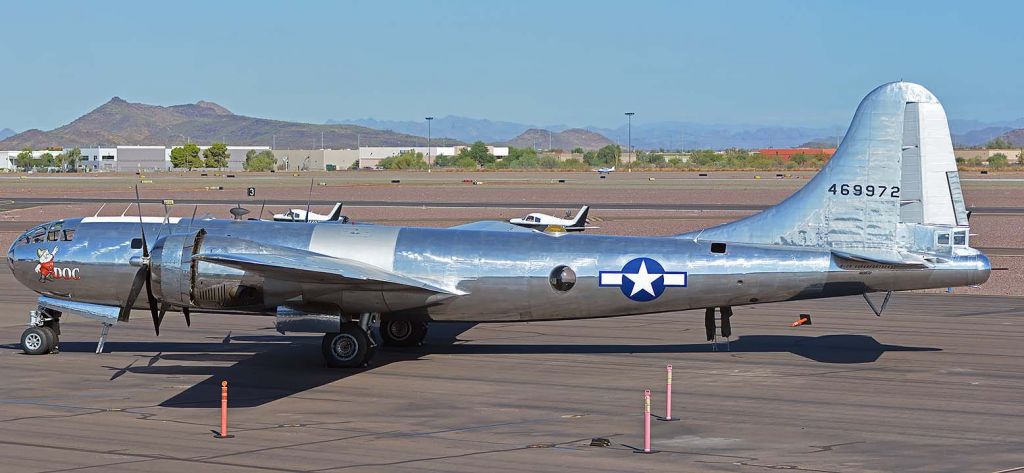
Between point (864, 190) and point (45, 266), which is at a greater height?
point (864, 190)

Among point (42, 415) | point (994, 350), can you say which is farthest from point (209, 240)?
point (994, 350)

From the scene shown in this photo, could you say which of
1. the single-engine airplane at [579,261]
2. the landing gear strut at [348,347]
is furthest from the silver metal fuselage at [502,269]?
the landing gear strut at [348,347]

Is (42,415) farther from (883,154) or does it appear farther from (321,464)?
(883,154)

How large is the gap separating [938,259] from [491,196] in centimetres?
7712

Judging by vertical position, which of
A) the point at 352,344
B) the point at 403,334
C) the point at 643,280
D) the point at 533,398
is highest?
the point at 643,280

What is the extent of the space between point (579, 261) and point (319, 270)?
5498 millimetres

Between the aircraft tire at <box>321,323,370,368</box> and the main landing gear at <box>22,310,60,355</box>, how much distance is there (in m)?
6.36

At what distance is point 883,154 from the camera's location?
77.9 ft

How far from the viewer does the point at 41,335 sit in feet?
83.1

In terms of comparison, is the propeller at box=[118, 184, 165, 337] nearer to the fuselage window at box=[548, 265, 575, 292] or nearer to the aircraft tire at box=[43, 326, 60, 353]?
the aircraft tire at box=[43, 326, 60, 353]

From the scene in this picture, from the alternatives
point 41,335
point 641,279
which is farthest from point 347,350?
point 41,335

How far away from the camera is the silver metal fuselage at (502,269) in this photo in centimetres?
2347

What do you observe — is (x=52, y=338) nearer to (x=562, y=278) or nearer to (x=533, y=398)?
(x=562, y=278)

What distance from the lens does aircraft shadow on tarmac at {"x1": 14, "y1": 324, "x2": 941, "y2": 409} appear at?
22938 millimetres
